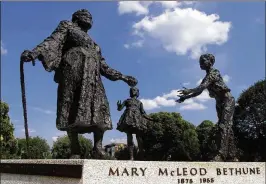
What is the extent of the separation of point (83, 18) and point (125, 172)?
10.9 ft

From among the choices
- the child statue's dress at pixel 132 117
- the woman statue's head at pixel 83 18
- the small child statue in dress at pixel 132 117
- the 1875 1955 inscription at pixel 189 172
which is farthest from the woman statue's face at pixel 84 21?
the child statue's dress at pixel 132 117

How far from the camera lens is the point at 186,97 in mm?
9078

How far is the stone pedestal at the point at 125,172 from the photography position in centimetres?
583

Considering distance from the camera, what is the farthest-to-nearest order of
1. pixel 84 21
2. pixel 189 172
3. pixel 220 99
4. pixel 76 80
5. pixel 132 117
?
pixel 132 117
pixel 220 99
pixel 84 21
pixel 76 80
pixel 189 172

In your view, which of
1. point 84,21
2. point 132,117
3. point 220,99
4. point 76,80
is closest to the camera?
point 76,80

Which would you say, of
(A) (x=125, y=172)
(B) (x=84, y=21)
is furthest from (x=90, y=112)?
(B) (x=84, y=21)

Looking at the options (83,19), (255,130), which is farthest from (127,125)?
(255,130)

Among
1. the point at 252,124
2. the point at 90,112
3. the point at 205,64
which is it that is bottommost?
the point at 90,112

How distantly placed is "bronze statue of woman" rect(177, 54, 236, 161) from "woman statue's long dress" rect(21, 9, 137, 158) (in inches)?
101

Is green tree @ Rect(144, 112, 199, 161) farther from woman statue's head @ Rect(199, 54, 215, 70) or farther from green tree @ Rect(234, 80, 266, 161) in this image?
woman statue's head @ Rect(199, 54, 215, 70)

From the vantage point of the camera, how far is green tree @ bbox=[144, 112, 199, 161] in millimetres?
42625

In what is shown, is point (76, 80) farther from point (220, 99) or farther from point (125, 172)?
point (220, 99)

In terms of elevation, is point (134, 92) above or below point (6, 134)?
below

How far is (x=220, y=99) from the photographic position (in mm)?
9609
